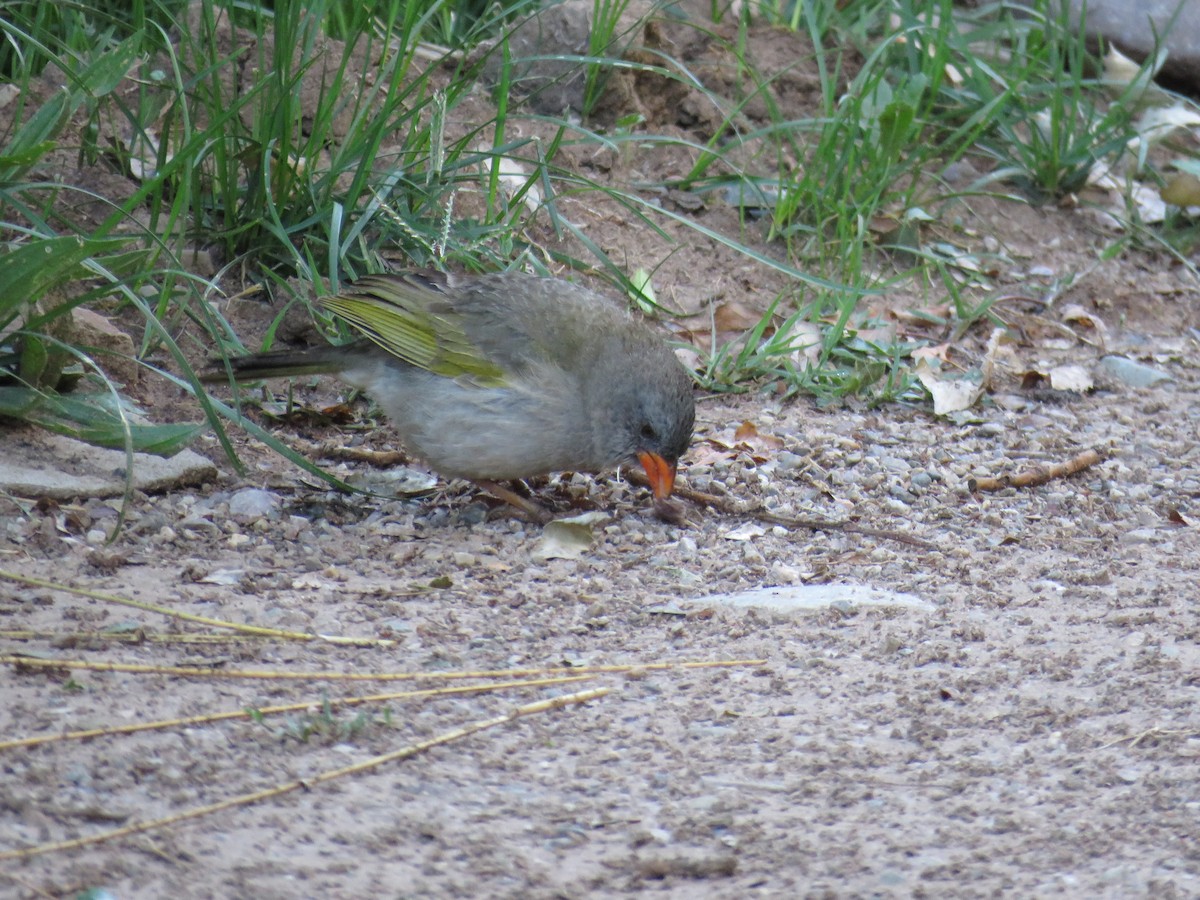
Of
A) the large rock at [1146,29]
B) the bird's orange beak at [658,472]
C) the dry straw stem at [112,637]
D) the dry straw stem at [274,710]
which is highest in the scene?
the large rock at [1146,29]

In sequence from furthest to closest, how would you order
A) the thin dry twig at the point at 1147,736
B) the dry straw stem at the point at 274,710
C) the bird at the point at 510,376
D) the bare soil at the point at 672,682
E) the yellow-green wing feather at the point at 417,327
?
the yellow-green wing feather at the point at 417,327 → the bird at the point at 510,376 → the thin dry twig at the point at 1147,736 → the dry straw stem at the point at 274,710 → the bare soil at the point at 672,682

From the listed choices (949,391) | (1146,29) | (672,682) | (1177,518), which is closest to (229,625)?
(672,682)

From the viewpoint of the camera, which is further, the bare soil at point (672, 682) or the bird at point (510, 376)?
the bird at point (510, 376)

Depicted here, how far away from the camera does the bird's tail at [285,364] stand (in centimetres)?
490

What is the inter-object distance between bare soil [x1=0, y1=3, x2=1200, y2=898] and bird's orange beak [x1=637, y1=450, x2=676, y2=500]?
0.13 meters

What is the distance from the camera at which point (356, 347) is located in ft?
16.3

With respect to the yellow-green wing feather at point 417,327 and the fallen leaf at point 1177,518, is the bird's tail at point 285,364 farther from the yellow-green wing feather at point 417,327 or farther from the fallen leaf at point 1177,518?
the fallen leaf at point 1177,518

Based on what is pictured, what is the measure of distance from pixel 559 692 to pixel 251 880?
103 cm

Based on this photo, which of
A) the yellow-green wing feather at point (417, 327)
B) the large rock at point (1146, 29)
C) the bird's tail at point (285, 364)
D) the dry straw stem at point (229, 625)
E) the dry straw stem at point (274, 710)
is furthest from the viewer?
the large rock at point (1146, 29)

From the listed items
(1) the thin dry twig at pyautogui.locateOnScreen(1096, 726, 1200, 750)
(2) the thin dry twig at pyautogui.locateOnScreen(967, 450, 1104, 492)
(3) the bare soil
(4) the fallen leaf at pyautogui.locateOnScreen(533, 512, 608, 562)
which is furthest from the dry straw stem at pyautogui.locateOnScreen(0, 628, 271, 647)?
(2) the thin dry twig at pyautogui.locateOnScreen(967, 450, 1104, 492)

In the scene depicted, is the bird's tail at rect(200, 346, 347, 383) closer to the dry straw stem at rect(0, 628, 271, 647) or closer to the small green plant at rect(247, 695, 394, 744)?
the dry straw stem at rect(0, 628, 271, 647)

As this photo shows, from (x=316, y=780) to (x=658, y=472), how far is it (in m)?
2.06

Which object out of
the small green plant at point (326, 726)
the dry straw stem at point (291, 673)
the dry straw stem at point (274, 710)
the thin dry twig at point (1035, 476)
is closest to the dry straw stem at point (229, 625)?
the dry straw stem at point (291, 673)

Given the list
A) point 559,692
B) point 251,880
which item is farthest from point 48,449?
point 251,880
